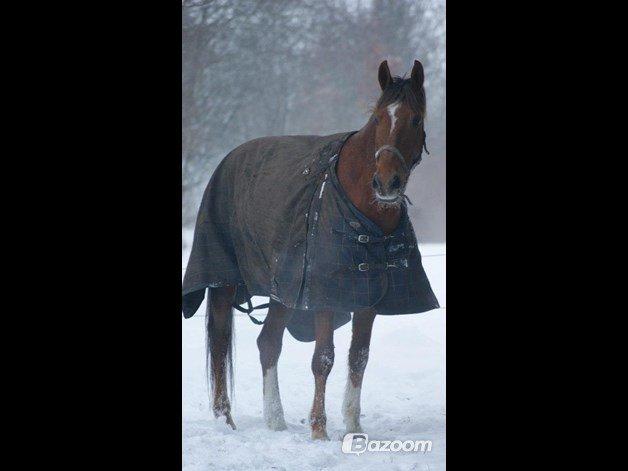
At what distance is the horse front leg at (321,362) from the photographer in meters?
6.43

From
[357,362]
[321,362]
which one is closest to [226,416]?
[321,362]

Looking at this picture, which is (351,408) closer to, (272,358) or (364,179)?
(272,358)

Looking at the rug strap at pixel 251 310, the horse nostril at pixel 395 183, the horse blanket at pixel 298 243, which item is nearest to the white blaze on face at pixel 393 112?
the horse nostril at pixel 395 183

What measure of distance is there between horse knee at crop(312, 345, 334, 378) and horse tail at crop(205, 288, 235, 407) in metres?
0.78

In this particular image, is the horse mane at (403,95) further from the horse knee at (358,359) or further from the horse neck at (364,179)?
the horse knee at (358,359)

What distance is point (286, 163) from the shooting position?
693cm

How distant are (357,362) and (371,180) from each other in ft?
3.62

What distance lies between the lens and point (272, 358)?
22.5 feet

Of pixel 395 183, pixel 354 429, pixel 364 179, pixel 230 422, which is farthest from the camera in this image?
pixel 230 422

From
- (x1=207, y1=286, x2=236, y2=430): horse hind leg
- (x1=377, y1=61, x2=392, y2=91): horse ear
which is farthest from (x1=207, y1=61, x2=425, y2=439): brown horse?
(x1=207, y1=286, x2=236, y2=430): horse hind leg
